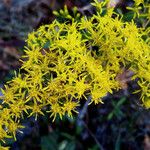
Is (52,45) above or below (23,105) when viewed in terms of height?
above

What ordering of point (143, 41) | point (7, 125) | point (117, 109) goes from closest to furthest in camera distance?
point (7, 125) → point (143, 41) → point (117, 109)

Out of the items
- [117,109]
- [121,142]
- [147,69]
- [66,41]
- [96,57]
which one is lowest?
[121,142]

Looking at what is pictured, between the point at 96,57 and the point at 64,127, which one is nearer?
the point at 96,57

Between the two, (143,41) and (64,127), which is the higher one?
(143,41)

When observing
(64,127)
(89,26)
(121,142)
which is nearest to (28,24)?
(64,127)

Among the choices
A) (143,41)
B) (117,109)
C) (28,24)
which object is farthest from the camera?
(28,24)

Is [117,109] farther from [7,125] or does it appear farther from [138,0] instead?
[7,125]

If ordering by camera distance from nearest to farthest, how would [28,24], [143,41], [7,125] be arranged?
1. [7,125]
2. [143,41]
3. [28,24]

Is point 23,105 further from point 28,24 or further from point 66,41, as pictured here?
point 28,24

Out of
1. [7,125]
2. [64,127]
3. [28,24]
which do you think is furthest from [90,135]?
[7,125]
